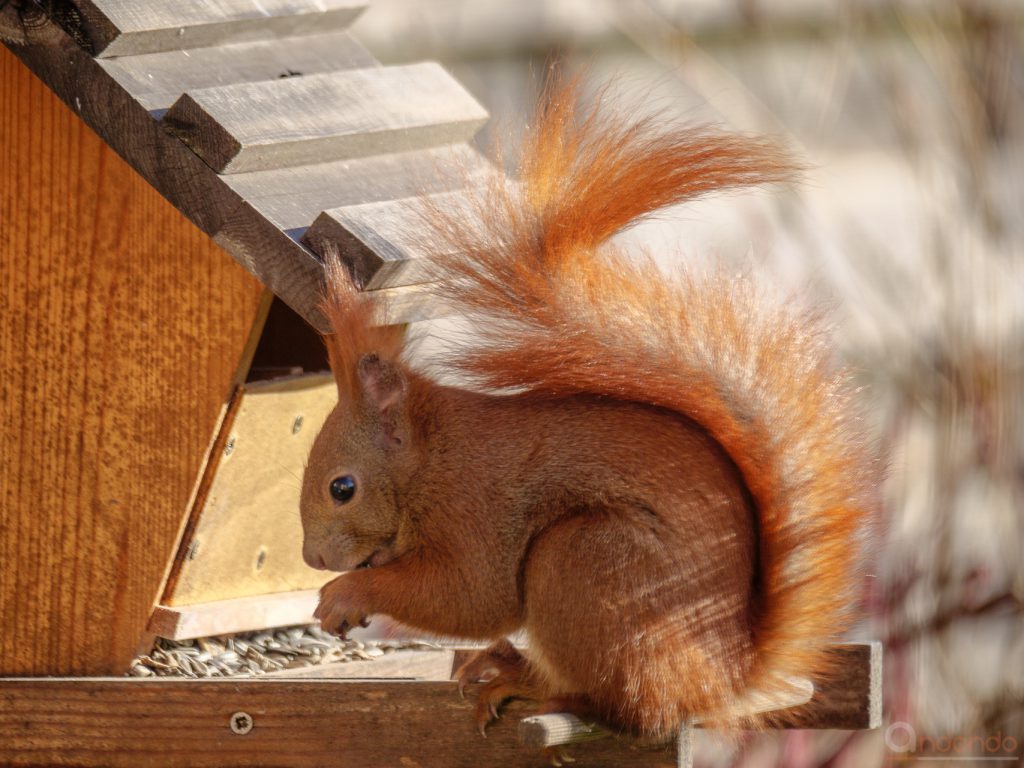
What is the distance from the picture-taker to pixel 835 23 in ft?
14.6

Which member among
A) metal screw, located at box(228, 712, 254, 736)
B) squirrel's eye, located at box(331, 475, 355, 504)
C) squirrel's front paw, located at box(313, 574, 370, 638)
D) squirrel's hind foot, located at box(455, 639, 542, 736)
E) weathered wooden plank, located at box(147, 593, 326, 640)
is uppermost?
squirrel's eye, located at box(331, 475, 355, 504)

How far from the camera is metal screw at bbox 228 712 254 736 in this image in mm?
1782

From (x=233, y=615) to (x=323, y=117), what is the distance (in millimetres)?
763

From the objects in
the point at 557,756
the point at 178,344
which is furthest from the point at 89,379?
the point at 557,756

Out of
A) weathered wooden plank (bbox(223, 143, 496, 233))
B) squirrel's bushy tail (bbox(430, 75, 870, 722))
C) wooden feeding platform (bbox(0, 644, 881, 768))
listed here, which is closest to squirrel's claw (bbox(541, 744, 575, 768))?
wooden feeding platform (bbox(0, 644, 881, 768))

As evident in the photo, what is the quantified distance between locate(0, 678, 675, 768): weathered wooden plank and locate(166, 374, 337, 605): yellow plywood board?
10.2 inches

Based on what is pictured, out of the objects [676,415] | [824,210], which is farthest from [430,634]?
[824,210]

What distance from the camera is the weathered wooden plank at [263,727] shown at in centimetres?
172

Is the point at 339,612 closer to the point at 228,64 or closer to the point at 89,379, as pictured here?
the point at 89,379

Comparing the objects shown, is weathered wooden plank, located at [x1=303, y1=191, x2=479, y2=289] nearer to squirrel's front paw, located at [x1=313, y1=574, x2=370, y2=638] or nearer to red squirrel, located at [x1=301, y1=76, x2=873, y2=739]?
red squirrel, located at [x1=301, y1=76, x2=873, y2=739]

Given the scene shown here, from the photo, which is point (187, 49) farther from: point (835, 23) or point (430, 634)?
point (835, 23)

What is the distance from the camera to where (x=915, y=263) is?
13.0 feet

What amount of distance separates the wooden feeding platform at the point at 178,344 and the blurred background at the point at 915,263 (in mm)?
689

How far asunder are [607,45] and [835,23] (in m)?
1.02
